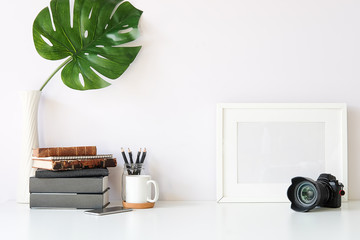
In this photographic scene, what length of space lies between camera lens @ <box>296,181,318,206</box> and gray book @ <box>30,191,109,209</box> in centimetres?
57

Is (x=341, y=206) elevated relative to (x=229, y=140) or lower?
lower

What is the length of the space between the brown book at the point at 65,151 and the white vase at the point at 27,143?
0.05 m

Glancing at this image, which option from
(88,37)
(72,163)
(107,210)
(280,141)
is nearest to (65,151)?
(72,163)

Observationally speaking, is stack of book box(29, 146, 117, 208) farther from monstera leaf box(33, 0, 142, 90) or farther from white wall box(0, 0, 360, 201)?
monstera leaf box(33, 0, 142, 90)

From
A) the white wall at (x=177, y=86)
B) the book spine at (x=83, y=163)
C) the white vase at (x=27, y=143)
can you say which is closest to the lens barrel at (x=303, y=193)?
the white wall at (x=177, y=86)

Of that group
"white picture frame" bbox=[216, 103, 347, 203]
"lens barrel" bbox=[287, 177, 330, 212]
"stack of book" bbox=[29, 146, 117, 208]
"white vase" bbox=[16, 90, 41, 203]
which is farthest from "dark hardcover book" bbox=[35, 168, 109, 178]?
"lens barrel" bbox=[287, 177, 330, 212]

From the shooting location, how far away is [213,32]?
152 centimetres

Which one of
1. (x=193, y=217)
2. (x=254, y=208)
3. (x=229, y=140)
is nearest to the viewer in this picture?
(x=193, y=217)

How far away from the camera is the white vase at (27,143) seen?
144 cm

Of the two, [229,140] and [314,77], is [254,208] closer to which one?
[229,140]

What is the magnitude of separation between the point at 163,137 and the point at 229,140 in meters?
0.21

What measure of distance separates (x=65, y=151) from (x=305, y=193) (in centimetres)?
72

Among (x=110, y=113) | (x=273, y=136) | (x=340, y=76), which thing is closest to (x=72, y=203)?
(x=110, y=113)

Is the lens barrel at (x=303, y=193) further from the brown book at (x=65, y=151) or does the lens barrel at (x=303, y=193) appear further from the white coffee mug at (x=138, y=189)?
the brown book at (x=65, y=151)
